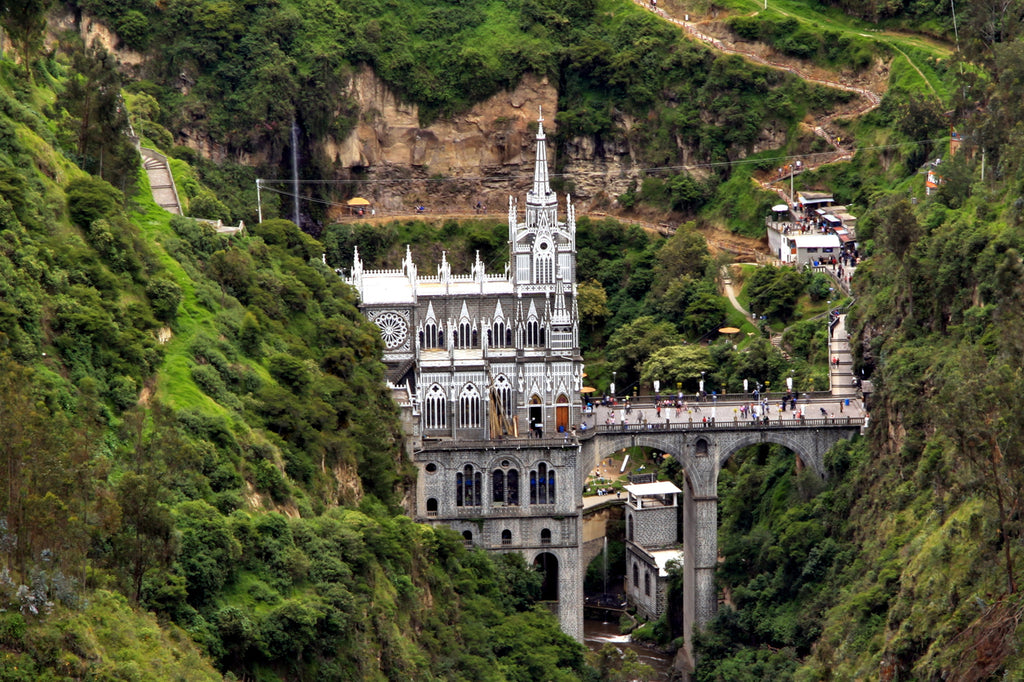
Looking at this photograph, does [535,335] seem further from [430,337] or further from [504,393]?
[430,337]

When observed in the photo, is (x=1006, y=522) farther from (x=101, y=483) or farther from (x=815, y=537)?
(x=101, y=483)

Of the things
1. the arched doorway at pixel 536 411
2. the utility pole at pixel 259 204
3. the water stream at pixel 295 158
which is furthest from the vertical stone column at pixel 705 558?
the water stream at pixel 295 158

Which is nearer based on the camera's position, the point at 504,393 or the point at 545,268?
the point at 504,393

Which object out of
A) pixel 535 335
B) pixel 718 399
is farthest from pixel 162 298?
pixel 718 399

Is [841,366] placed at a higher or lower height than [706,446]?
higher

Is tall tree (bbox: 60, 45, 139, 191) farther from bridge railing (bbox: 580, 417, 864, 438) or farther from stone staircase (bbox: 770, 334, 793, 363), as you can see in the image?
stone staircase (bbox: 770, 334, 793, 363)

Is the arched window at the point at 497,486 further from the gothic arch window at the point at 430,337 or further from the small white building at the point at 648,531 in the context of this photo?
the small white building at the point at 648,531

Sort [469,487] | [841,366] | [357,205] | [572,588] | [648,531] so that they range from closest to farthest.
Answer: [469,487] → [572,588] → [841,366] → [648,531] → [357,205]

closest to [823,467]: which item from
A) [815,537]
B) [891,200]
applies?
[815,537]
